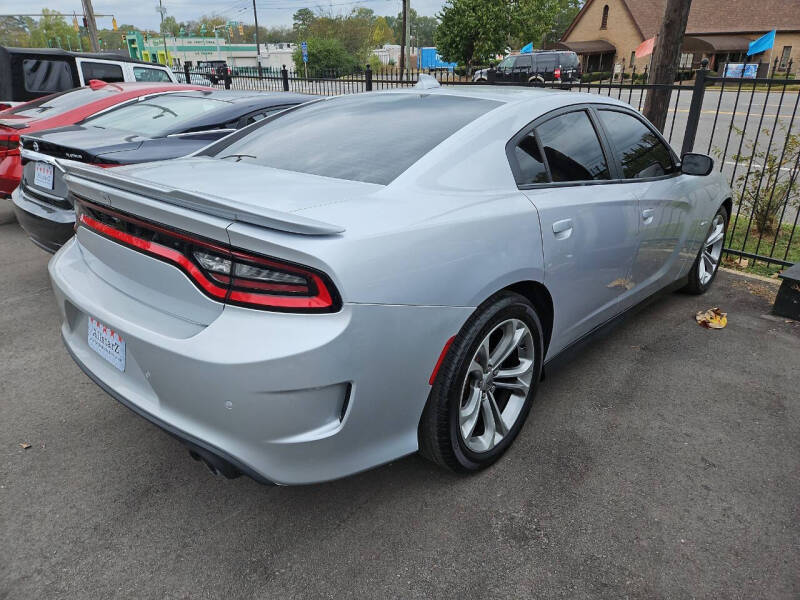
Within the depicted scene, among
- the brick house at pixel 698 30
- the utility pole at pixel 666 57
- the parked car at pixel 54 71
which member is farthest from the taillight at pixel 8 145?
the brick house at pixel 698 30

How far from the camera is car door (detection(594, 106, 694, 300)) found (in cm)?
331

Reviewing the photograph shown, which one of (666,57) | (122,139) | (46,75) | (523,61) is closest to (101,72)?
(46,75)

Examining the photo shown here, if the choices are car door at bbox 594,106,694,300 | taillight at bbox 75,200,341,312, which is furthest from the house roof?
taillight at bbox 75,200,341,312

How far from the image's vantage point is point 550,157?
9.12 feet

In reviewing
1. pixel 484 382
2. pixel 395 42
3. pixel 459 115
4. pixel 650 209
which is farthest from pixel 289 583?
pixel 395 42

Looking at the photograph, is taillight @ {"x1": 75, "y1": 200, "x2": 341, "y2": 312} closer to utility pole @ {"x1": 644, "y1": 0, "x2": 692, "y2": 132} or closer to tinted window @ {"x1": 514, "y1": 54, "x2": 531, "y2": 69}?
utility pole @ {"x1": 644, "y1": 0, "x2": 692, "y2": 132}

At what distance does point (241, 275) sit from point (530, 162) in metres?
1.48

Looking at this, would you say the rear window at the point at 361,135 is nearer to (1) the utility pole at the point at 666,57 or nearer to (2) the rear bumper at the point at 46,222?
(2) the rear bumper at the point at 46,222

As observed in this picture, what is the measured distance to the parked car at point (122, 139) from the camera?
168 inches

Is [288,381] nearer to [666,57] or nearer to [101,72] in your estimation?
[666,57]

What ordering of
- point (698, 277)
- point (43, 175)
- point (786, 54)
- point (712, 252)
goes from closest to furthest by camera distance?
point (43, 175) → point (698, 277) → point (712, 252) → point (786, 54)

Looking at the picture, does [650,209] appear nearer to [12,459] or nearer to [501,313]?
[501,313]

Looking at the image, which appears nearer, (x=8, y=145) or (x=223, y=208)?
(x=223, y=208)

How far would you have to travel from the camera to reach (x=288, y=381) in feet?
5.73
